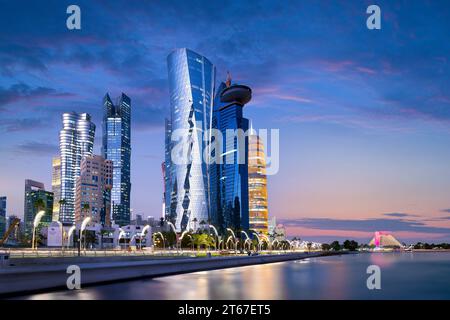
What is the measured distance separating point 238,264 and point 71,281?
5498 cm

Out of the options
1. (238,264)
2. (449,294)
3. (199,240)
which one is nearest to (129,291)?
(449,294)

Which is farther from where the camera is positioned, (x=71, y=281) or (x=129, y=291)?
(x=129, y=291)

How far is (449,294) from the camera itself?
42.7m

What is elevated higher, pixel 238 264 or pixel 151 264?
pixel 151 264
